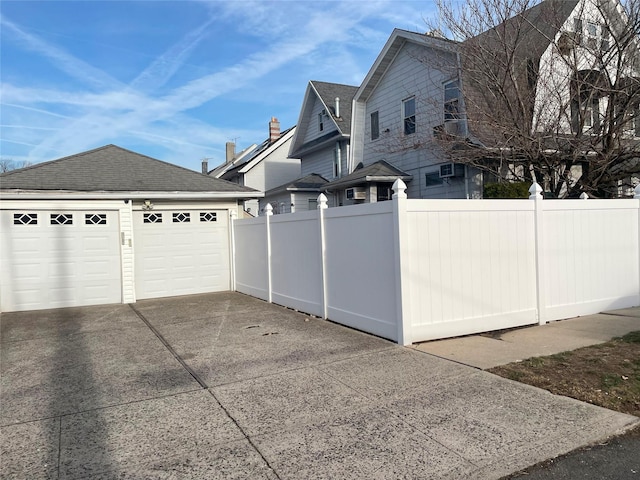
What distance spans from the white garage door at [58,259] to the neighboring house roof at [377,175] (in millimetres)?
7437

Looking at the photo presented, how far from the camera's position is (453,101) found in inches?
504

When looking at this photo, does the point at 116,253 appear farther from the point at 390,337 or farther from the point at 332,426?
the point at 332,426

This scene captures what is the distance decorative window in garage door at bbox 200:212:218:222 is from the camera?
13453mm

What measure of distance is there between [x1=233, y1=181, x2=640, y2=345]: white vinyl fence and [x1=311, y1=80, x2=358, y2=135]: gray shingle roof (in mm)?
11337

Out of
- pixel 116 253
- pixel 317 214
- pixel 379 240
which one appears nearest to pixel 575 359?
pixel 379 240

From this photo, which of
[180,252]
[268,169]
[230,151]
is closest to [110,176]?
[180,252]

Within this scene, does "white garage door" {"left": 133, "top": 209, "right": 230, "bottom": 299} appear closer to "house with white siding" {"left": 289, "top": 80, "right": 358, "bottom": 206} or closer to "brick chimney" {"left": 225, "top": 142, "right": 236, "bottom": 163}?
"house with white siding" {"left": 289, "top": 80, "right": 358, "bottom": 206}

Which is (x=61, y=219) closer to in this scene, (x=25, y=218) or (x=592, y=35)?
(x=25, y=218)

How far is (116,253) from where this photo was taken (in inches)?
476

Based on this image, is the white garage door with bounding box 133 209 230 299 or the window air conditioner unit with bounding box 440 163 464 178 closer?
Answer: the white garage door with bounding box 133 209 230 299

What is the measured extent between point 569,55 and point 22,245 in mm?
13736

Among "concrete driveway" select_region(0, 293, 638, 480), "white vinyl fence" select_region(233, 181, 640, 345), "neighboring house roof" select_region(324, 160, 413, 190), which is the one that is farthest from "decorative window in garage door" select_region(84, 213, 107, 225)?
"neighboring house roof" select_region(324, 160, 413, 190)

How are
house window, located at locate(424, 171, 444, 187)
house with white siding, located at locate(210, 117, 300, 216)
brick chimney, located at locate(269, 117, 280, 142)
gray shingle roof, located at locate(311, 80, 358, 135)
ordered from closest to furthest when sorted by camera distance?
house window, located at locate(424, 171, 444, 187) → gray shingle roof, located at locate(311, 80, 358, 135) → house with white siding, located at locate(210, 117, 300, 216) → brick chimney, located at locate(269, 117, 280, 142)

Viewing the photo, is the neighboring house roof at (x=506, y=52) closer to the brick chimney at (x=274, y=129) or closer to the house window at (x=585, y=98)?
the house window at (x=585, y=98)
